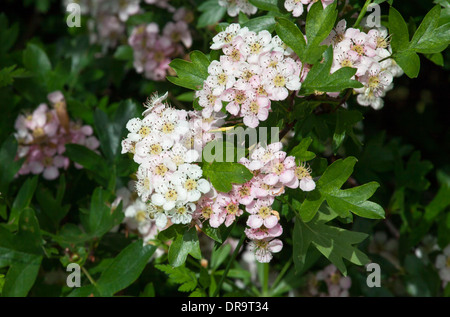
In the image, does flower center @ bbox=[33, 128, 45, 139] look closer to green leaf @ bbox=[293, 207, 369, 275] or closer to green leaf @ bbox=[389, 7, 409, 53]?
green leaf @ bbox=[293, 207, 369, 275]

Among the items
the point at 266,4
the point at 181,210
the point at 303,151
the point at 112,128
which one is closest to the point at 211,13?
the point at 266,4

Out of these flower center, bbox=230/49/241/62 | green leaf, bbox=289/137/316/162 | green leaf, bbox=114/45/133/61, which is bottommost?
green leaf, bbox=114/45/133/61

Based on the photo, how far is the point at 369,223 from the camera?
2.13 metres

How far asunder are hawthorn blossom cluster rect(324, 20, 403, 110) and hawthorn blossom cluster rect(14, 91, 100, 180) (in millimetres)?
1112

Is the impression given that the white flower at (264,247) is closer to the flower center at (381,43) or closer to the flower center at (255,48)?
the flower center at (255,48)

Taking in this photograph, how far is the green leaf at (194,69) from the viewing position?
5.12ft

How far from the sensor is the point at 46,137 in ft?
7.10

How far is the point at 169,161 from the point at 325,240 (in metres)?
0.49

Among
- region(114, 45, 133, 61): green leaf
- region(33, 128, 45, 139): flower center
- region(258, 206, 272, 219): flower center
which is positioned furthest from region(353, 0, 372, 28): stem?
region(114, 45, 133, 61): green leaf

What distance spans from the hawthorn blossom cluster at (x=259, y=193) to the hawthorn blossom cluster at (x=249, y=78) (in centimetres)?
10

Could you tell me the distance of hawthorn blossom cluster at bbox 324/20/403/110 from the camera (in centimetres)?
150

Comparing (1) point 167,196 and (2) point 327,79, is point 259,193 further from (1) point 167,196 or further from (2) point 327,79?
(2) point 327,79

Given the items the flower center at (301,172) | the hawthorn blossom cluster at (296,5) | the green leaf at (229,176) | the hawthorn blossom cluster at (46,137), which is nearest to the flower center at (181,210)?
the green leaf at (229,176)
